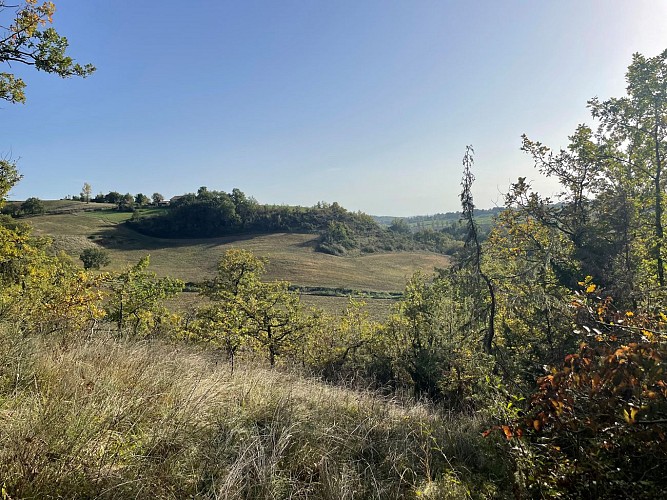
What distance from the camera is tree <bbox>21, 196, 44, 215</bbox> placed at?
84000 millimetres

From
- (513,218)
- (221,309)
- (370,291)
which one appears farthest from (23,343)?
(370,291)

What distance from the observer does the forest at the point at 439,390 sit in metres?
2.34

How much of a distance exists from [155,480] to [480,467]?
3.01m

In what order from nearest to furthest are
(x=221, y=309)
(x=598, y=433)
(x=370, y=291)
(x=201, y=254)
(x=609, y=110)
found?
(x=598, y=433)
(x=609, y=110)
(x=221, y=309)
(x=370, y=291)
(x=201, y=254)

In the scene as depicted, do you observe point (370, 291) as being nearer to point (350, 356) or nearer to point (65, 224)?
point (350, 356)

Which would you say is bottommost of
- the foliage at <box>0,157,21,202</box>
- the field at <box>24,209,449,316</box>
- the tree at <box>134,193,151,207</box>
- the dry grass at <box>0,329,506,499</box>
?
the field at <box>24,209,449,316</box>

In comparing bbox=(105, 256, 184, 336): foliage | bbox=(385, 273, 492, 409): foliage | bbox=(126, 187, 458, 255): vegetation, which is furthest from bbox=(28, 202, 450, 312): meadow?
bbox=(385, 273, 492, 409): foliage

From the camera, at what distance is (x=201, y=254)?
74.9 meters

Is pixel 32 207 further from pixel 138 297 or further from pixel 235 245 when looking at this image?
pixel 138 297

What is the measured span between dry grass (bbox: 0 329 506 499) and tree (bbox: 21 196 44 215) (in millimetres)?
103755

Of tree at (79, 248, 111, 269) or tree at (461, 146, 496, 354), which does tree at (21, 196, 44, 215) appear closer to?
tree at (79, 248, 111, 269)

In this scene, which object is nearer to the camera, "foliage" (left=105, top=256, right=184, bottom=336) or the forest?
the forest

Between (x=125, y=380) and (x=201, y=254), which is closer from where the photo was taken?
(x=125, y=380)

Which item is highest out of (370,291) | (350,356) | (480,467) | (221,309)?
(480,467)
